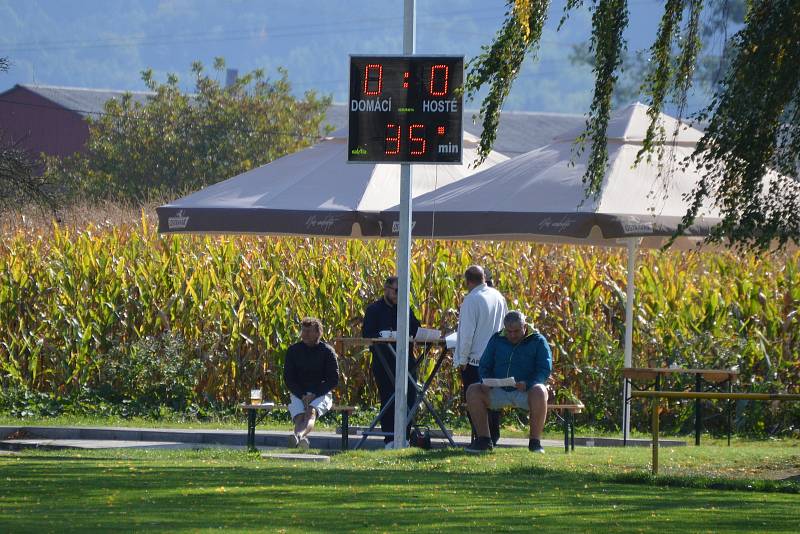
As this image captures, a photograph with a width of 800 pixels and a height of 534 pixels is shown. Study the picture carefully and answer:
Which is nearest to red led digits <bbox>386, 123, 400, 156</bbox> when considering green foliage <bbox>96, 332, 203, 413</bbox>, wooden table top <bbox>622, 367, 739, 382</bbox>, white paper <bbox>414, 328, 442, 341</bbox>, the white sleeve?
the white sleeve

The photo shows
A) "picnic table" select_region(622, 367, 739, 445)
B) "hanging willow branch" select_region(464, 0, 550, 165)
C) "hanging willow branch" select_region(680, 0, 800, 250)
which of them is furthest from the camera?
"picnic table" select_region(622, 367, 739, 445)

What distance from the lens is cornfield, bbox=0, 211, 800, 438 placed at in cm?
1900

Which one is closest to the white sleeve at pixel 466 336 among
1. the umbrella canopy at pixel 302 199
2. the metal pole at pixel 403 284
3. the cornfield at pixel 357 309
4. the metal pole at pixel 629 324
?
the metal pole at pixel 403 284

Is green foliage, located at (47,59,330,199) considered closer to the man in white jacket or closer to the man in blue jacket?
the man in white jacket

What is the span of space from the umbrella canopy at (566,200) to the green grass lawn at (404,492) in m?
2.08

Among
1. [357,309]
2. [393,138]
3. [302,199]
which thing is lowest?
[357,309]

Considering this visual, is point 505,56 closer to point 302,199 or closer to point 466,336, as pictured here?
point 466,336

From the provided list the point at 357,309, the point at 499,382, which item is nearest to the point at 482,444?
the point at 499,382

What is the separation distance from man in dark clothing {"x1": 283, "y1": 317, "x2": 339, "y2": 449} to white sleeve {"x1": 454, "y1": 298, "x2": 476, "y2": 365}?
4.66ft

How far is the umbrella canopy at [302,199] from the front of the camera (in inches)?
642

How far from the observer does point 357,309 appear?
20.3 m

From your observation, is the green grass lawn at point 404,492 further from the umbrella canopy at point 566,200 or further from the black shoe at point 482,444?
the umbrella canopy at point 566,200

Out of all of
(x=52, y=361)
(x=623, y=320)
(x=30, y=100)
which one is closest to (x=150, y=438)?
(x=52, y=361)

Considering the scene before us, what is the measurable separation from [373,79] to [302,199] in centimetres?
340
